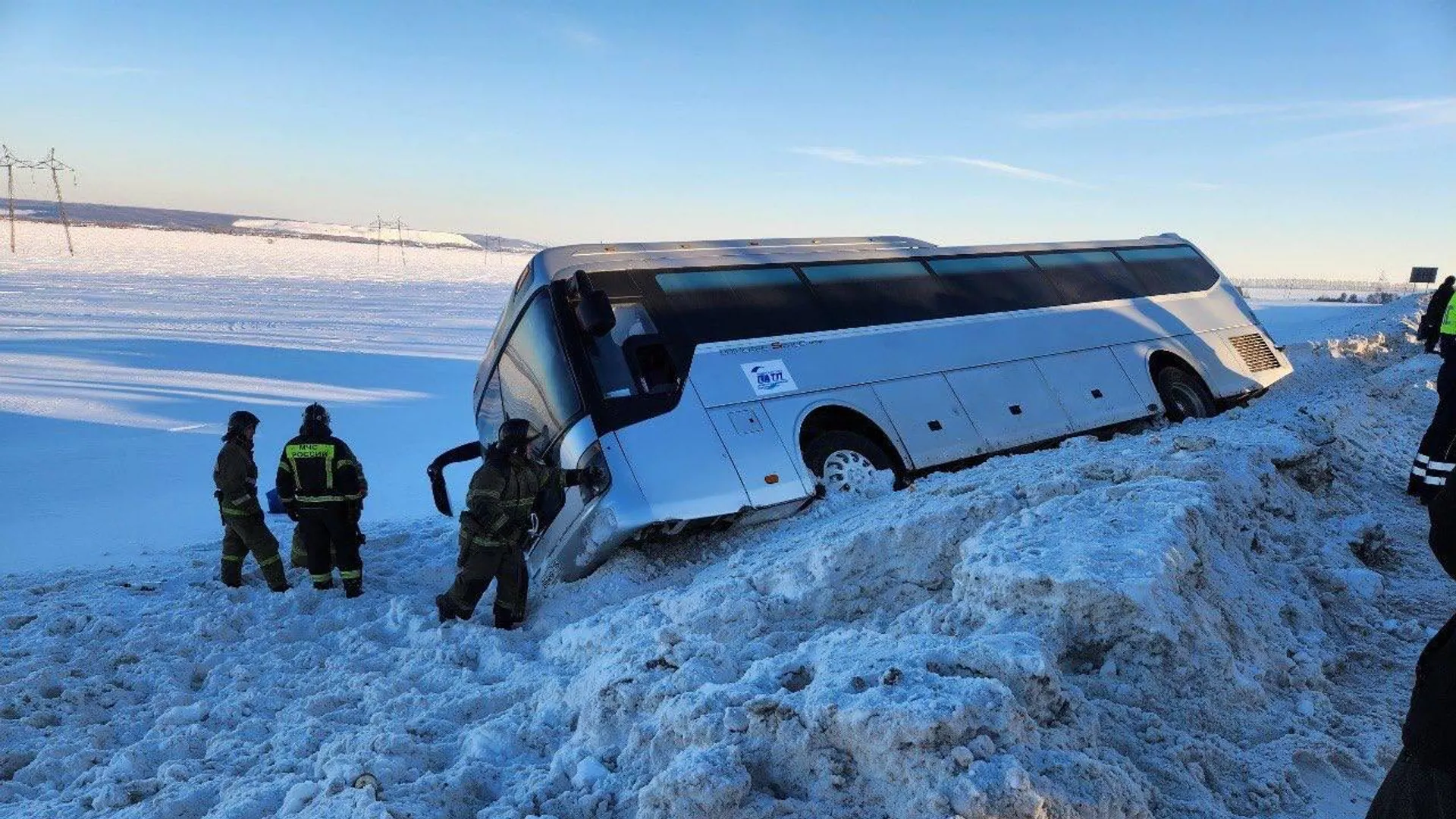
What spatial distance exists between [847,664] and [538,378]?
177 inches

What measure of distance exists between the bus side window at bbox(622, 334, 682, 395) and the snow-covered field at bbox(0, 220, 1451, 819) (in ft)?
3.93

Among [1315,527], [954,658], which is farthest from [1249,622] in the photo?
[1315,527]

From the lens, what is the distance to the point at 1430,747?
8.01ft

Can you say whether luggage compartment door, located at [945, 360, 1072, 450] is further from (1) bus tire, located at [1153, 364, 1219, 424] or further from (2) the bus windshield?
(2) the bus windshield

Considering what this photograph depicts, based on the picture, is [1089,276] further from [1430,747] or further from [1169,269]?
[1430,747]

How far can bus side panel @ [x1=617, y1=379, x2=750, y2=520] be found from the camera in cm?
650

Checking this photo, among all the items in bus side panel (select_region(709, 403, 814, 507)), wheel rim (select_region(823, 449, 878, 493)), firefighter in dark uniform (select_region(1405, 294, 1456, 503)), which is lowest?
firefighter in dark uniform (select_region(1405, 294, 1456, 503))

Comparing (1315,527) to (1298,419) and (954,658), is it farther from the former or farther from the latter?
(954,658)

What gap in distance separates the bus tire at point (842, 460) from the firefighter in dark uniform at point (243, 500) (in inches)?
165

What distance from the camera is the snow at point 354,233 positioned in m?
121

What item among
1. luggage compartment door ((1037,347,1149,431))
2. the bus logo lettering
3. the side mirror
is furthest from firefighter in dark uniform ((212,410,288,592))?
luggage compartment door ((1037,347,1149,431))

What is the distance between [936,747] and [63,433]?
15.6 meters

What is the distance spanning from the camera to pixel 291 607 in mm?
6785

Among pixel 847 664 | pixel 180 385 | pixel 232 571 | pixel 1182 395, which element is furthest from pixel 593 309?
pixel 180 385
